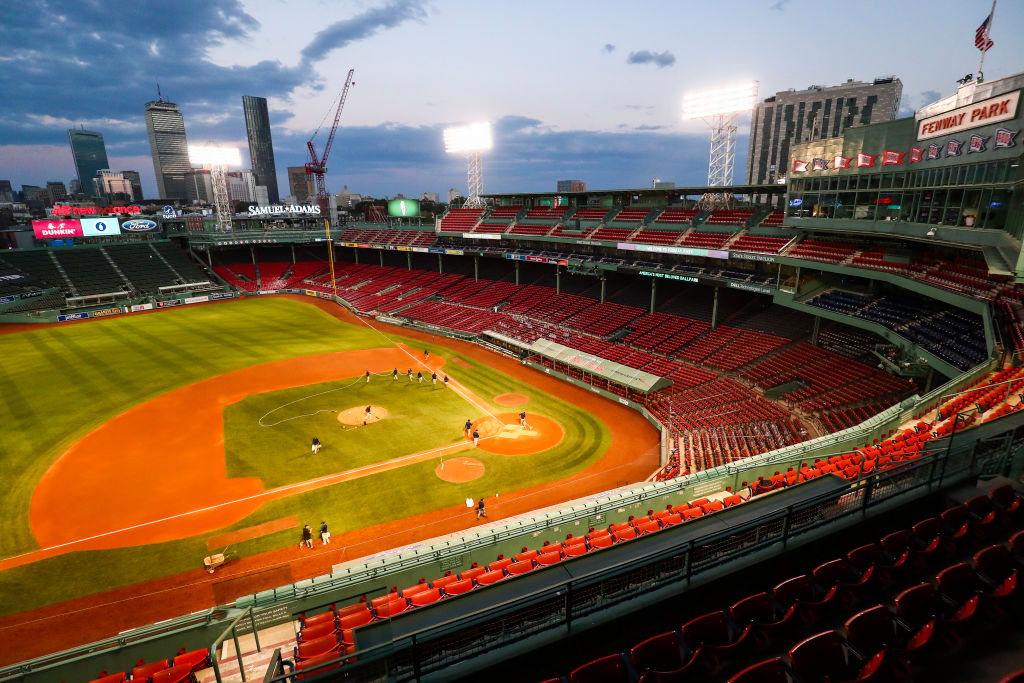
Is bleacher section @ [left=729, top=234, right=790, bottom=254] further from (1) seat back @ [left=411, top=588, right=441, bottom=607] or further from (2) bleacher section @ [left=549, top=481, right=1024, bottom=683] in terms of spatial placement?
(1) seat back @ [left=411, top=588, right=441, bottom=607]

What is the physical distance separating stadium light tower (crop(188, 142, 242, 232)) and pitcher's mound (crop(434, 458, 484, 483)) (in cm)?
7017

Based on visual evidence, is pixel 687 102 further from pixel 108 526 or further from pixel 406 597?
pixel 108 526

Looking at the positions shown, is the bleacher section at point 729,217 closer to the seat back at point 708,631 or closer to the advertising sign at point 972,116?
the advertising sign at point 972,116

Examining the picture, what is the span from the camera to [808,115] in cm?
10819

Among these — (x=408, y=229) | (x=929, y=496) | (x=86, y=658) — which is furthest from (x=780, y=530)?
(x=408, y=229)

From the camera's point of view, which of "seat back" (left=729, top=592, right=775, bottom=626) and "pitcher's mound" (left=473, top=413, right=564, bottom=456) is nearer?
"seat back" (left=729, top=592, right=775, bottom=626)

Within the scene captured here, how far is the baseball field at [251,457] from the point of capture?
19.3 metres

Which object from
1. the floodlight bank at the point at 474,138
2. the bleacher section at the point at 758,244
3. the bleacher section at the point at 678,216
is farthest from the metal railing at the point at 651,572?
the floodlight bank at the point at 474,138

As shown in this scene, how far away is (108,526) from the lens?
20.9 meters

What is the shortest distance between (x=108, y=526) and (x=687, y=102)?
5373 cm

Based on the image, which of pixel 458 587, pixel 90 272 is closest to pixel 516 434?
pixel 458 587

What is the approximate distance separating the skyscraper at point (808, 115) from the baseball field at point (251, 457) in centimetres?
8391

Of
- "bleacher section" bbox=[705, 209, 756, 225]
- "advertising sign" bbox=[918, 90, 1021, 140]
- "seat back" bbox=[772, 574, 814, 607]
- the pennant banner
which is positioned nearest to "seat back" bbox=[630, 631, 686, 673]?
"seat back" bbox=[772, 574, 814, 607]

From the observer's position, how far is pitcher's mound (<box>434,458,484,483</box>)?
24.9 metres
